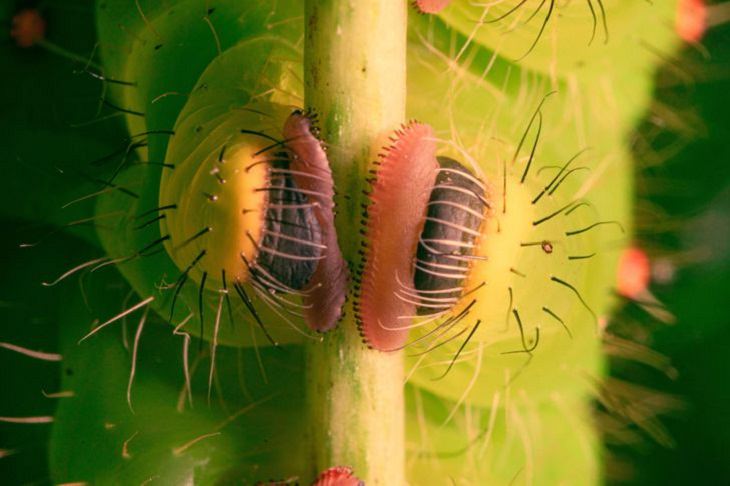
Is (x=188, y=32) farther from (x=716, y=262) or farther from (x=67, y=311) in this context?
(x=716, y=262)

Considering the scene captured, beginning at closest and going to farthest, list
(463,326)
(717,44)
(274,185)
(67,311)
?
(274,185)
(463,326)
(67,311)
(717,44)

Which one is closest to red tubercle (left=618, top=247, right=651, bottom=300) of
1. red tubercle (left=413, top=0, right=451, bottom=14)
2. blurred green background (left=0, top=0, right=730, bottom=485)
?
blurred green background (left=0, top=0, right=730, bottom=485)

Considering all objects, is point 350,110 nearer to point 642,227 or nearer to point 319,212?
point 319,212

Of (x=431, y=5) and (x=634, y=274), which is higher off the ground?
(x=431, y=5)

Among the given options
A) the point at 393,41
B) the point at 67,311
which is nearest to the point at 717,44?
the point at 393,41

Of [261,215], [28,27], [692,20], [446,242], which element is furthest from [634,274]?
[28,27]

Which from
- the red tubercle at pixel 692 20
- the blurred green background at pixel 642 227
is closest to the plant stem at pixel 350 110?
the blurred green background at pixel 642 227
